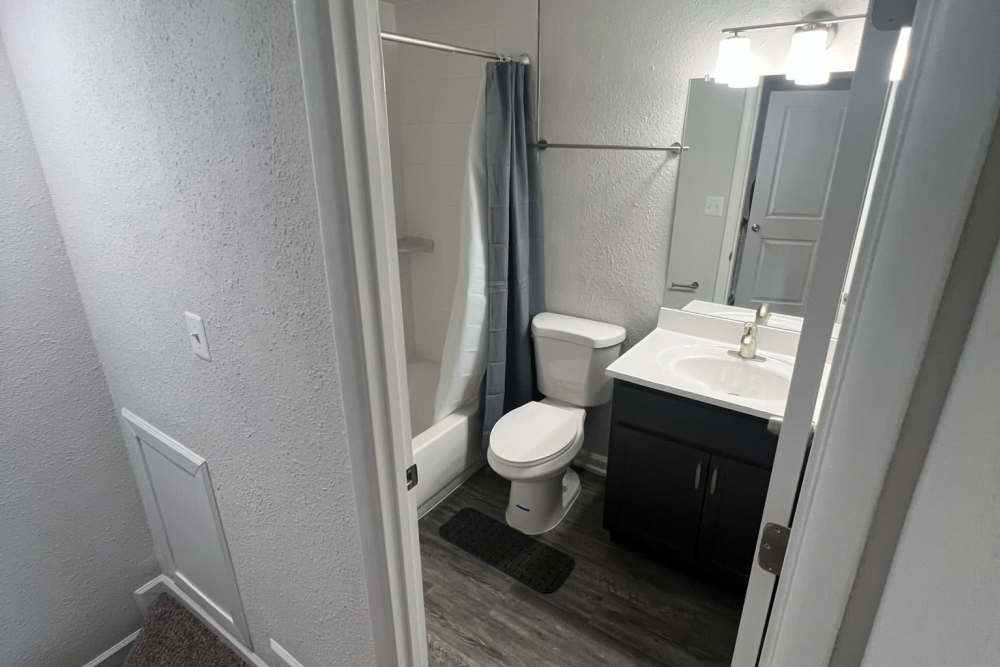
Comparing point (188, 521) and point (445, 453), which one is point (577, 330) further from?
point (188, 521)

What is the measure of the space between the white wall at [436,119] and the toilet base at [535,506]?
1.11m

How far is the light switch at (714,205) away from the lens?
75.8 inches

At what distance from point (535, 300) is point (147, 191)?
5.11ft

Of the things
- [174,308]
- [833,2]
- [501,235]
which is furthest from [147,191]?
[833,2]

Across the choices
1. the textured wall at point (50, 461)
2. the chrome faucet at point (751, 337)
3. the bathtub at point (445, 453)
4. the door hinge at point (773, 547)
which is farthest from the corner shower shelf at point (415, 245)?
the door hinge at point (773, 547)

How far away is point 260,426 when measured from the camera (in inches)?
45.3

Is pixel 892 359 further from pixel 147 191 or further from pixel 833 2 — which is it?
pixel 833 2

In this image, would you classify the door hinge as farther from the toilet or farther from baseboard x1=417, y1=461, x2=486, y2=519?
baseboard x1=417, y1=461, x2=486, y2=519

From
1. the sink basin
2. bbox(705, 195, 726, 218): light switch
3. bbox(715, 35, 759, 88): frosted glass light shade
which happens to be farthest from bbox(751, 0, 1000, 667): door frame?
bbox(705, 195, 726, 218): light switch

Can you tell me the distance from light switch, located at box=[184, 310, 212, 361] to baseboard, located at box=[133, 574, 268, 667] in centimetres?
102

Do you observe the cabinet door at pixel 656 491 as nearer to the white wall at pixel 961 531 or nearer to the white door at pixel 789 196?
the white door at pixel 789 196

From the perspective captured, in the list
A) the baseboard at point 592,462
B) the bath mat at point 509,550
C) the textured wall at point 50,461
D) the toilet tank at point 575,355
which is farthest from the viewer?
the baseboard at point 592,462

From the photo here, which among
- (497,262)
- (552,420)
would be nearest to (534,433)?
(552,420)

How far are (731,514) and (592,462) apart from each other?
89cm
